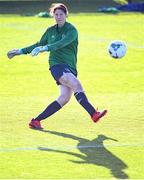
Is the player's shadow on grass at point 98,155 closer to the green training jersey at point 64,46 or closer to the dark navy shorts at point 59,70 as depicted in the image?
the dark navy shorts at point 59,70

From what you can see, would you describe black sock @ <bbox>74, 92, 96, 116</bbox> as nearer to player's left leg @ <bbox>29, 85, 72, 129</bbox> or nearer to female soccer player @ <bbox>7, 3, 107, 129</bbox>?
female soccer player @ <bbox>7, 3, 107, 129</bbox>

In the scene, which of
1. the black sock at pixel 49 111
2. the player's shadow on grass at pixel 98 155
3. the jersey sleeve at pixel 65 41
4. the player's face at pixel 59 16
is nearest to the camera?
the player's shadow on grass at pixel 98 155

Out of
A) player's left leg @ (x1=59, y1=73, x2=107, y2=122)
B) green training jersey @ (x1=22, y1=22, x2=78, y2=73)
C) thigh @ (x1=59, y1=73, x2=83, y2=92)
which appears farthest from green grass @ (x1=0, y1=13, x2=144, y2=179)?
green training jersey @ (x1=22, y1=22, x2=78, y2=73)

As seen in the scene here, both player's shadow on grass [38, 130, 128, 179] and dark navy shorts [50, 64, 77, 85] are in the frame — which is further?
dark navy shorts [50, 64, 77, 85]

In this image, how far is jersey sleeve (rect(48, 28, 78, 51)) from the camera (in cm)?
1151

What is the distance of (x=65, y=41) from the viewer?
11656 millimetres

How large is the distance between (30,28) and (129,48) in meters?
7.60

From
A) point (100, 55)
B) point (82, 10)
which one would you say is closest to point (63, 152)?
point (100, 55)

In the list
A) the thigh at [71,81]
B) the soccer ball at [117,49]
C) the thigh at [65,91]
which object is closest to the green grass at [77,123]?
the thigh at [65,91]

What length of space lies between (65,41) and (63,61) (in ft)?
1.85

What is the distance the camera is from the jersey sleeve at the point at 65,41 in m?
11.5

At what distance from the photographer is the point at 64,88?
39.9ft

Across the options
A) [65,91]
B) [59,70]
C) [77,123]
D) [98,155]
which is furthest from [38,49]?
[98,155]

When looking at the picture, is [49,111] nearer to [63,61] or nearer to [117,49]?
[63,61]
